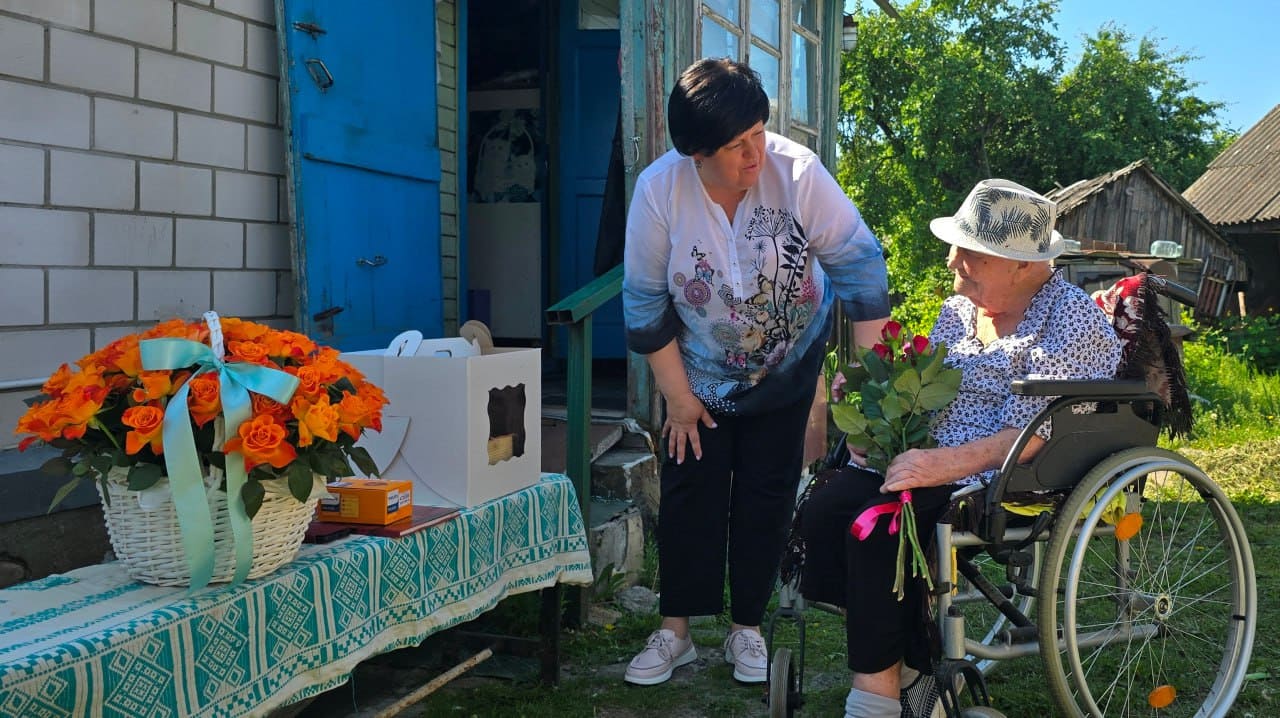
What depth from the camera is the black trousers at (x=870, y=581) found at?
2.39m

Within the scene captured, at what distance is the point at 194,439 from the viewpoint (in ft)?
5.84

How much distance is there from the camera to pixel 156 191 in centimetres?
365

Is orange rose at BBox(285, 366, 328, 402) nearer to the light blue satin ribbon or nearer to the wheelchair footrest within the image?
the light blue satin ribbon

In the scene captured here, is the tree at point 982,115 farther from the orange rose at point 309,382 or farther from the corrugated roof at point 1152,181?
the orange rose at point 309,382

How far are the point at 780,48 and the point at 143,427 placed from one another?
5.45m

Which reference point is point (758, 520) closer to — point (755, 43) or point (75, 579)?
point (75, 579)

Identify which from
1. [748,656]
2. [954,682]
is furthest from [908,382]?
[748,656]

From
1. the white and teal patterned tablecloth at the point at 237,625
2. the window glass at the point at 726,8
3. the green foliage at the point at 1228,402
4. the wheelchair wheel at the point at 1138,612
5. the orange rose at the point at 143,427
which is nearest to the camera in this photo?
the white and teal patterned tablecloth at the point at 237,625

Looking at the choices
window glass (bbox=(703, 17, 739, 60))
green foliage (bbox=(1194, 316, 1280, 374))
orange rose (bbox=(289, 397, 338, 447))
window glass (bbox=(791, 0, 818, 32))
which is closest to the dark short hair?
orange rose (bbox=(289, 397, 338, 447))

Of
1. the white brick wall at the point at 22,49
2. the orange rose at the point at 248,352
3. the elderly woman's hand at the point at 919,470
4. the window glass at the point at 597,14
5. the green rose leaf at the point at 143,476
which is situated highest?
the window glass at the point at 597,14

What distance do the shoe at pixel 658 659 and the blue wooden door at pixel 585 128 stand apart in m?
3.43

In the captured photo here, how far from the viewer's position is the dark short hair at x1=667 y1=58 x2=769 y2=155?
268cm

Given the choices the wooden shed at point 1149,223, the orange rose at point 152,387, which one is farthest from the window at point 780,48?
the wooden shed at point 1149,223

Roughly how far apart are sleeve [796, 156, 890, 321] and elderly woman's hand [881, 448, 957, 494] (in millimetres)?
613
